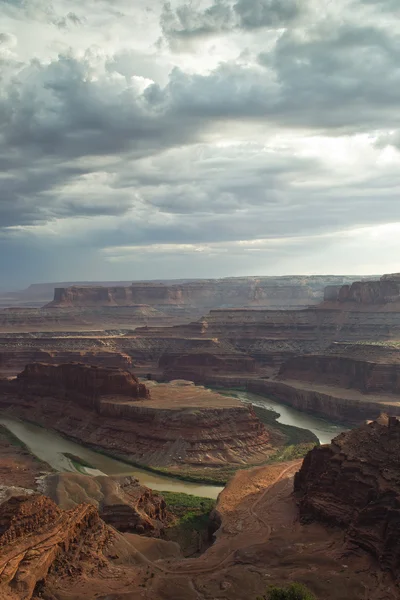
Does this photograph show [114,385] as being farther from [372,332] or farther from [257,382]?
[372,332]

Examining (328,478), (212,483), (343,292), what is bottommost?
(212,483)

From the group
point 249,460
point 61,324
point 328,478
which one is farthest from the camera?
point 61,324

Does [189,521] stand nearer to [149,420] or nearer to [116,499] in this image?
[116,499]

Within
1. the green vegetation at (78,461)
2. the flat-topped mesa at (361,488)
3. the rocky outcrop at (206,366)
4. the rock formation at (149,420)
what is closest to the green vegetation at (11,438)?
the green vegetation at (78,461)

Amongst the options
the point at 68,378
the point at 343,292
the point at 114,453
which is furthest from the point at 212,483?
the point at 343,292

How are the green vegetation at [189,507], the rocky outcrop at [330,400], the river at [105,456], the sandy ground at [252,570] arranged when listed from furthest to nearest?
Result: the rocky outcrop at [330,400]
the river at [105,456]
the green vegetation at [189,507]
the sandy ground at [252,570]

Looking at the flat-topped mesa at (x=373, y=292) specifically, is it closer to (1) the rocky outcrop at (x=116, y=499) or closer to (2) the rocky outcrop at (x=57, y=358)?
(2) the rocky outcrop at (x=57, y=358)
